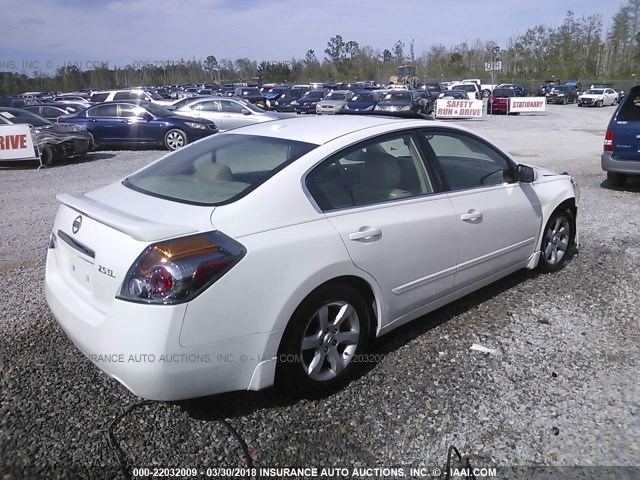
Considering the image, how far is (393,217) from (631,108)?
7.06m

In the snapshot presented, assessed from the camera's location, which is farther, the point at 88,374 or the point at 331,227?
the point at 88,374

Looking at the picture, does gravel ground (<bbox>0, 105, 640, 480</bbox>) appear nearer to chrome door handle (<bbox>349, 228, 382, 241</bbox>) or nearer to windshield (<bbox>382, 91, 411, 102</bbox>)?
chrome door handle (<bbox>349, 228, 382, 241</bbox>)

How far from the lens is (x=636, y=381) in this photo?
315cm

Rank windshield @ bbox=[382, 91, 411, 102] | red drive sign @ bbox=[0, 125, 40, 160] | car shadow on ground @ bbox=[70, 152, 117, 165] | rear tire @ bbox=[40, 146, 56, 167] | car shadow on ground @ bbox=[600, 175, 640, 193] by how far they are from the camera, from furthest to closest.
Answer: windshield @ bbox=[382, 91, 411, 102]
car shadow on ground @ bbox=[70, 152, 117, 165]
rear tire @ bbox=[40, 146, 56, 167]
red drive sign @ bbox=[0, 125, 40, 160]
car shadow on ground @ bbox=[600, 175, 640, 193]

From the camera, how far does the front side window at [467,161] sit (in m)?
3.78

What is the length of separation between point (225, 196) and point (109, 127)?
1415 cm

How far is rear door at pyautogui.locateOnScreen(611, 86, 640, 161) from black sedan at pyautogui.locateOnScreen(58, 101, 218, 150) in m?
10.6

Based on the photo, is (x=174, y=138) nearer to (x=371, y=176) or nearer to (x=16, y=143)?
(x=16, y=143)

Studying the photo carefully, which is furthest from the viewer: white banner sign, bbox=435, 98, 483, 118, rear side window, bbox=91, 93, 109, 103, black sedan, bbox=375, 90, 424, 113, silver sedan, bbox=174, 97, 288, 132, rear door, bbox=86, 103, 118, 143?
white banner sign, bbox=435, 98, 483, 118

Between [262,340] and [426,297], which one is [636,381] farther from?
[262,340]

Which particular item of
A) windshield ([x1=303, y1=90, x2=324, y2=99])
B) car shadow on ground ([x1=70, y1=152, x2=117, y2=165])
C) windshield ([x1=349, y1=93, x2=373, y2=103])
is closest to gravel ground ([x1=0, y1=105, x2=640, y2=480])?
car shadow on ground ([x1=70, y1=152, x2=117, y2=165])

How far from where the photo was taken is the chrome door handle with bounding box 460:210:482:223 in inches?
142

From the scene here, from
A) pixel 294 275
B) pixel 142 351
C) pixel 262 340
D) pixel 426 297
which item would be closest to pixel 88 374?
pixel 142 351

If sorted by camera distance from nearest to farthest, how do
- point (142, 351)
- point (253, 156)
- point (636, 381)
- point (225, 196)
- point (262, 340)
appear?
point (142, 351) < point (262, 340) < point (225, 196) < point (636, 381) < point (253, 156)
